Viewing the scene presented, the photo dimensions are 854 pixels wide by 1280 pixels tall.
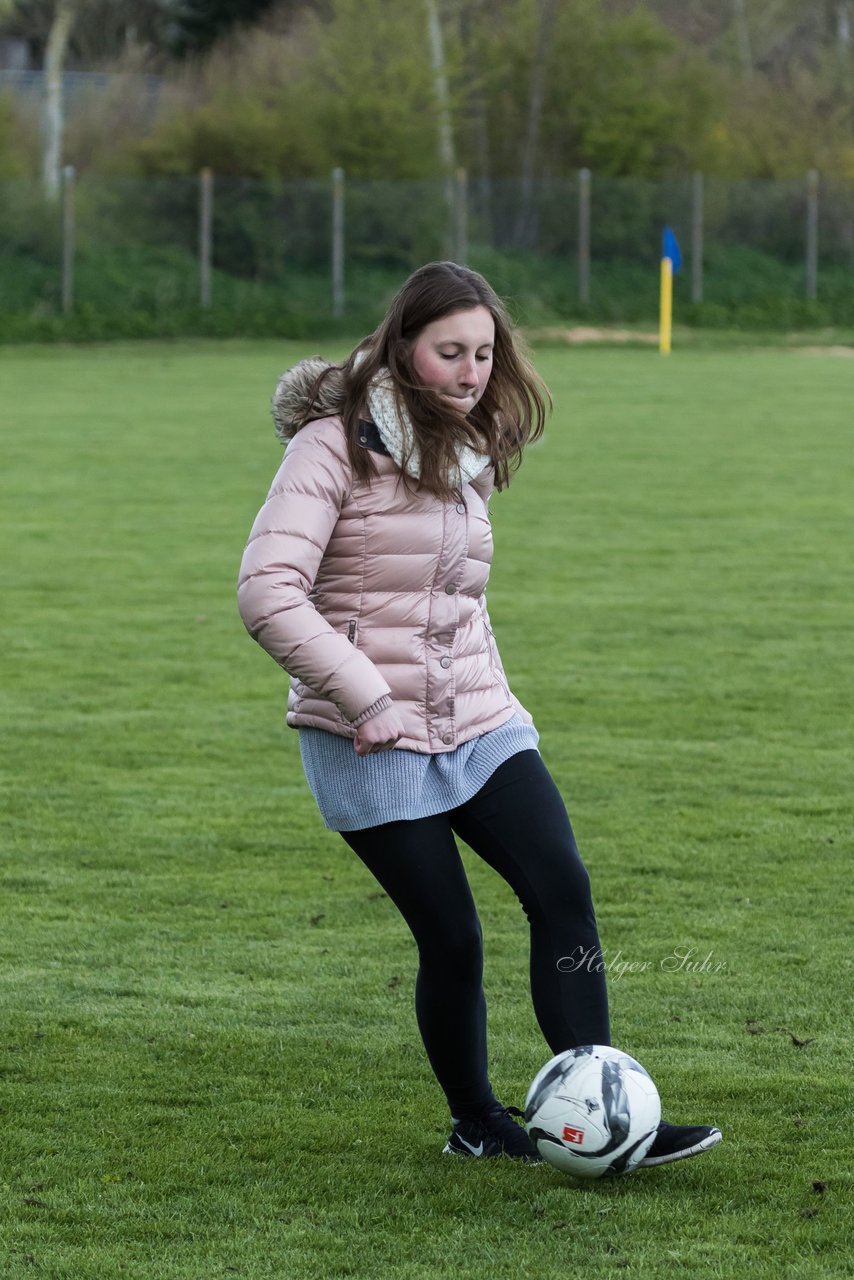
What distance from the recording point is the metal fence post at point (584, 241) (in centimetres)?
3894


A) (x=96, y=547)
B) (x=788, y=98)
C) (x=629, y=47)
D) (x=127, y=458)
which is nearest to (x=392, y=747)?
(x=96, y=547)

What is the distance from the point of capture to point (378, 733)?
3.70 meters

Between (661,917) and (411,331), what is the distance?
2564mm

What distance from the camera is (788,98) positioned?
48.7 metres

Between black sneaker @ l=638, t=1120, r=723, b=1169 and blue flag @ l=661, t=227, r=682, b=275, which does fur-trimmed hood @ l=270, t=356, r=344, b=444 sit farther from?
blue flag @ l=661, t=227, r=682, b=275

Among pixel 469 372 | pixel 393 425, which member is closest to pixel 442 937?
pixel 393 425

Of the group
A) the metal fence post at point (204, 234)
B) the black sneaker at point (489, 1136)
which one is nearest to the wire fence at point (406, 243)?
the metal fence post at point (204, 234)

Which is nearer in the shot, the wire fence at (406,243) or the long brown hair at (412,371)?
the long brown hair at (412,371)

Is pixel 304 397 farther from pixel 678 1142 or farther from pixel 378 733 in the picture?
pixel 678 1142

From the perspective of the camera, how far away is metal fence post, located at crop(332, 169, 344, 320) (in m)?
36.6

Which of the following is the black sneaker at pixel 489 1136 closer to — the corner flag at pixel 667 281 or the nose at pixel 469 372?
the nose at pixel 469 372

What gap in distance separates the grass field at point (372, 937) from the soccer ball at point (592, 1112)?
9 cm

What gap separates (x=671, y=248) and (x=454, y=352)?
34951 millimetres

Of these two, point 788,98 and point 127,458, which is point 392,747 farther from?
point 788,98
